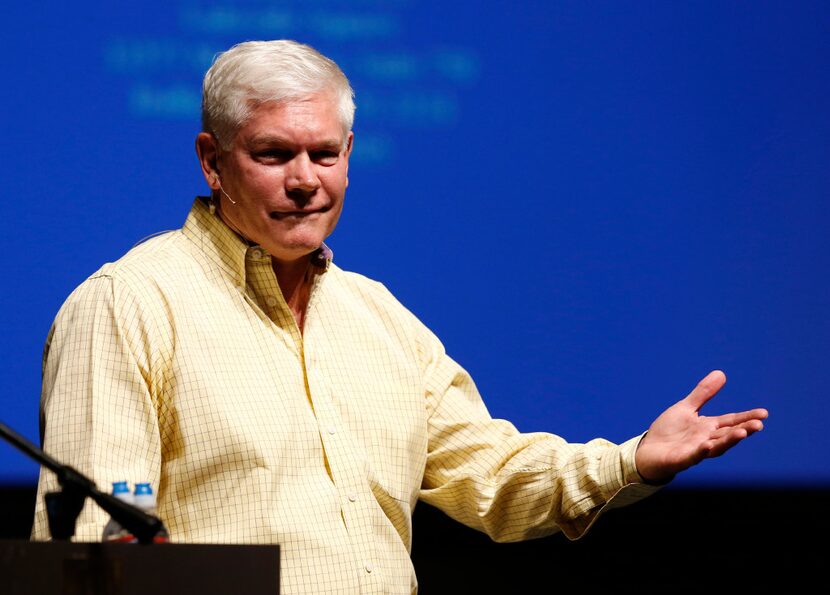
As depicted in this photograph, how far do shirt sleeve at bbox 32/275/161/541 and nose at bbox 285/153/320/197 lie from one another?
1.21ft

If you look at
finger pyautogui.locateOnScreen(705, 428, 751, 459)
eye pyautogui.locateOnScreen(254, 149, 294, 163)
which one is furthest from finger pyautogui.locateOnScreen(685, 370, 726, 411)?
eye pyautogui.locateOnScreen(254, 149, 294, 163)

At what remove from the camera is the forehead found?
2.24 m

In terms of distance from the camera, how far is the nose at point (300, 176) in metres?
2.25

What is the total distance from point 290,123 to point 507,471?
0.85 meters

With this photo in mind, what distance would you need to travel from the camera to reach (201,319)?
220 cm

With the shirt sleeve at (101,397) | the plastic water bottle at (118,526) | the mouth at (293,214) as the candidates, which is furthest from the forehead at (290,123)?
the plastic water bottle at (118,526)

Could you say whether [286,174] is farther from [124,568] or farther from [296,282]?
[124,568]

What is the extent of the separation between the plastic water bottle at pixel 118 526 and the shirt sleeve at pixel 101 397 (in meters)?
0.29

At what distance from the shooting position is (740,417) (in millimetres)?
2125

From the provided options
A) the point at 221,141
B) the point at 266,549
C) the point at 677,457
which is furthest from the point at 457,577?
the point at 266,549

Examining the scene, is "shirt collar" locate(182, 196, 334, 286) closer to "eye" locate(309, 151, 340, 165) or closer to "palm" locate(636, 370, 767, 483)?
"eye" locate(309, 151, 340, 165)

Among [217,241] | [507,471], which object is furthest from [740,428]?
[217,241]

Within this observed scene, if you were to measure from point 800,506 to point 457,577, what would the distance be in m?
1.03

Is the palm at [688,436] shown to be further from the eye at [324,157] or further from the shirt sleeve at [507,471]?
the eye at [324,157]
